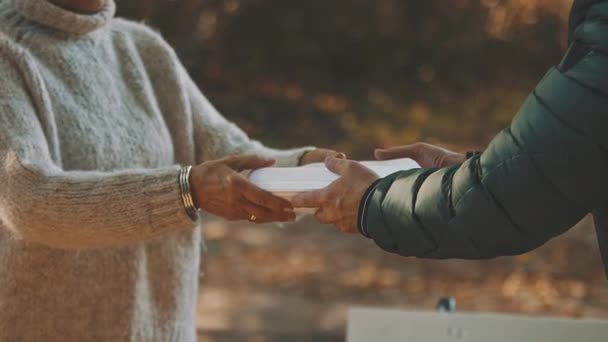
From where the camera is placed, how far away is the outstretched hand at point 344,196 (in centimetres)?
154

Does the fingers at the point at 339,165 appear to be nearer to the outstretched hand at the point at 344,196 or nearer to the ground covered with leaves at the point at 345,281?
the outstretched hand at the point at 344,196

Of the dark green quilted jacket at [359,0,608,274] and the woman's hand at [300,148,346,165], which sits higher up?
the woman's hand at [300,148,346,165]

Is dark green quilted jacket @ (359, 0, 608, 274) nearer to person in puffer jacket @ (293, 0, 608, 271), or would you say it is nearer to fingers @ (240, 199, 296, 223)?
person in puffer jacket @ (293, 0, 608, 271)

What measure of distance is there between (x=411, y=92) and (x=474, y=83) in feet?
1.31

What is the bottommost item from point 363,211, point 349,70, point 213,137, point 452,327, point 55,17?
point 452,327

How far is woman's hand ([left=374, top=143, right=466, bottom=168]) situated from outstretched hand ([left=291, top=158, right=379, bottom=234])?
265mm

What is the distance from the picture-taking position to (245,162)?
1.77 m

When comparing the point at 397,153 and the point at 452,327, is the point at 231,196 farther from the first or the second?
the point at 452,327

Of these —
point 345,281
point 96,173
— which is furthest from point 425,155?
point 345,281

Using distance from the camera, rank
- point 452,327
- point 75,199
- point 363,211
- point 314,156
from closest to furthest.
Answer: point 363,211 → point 75,199 → point 452,327 → point 314,156

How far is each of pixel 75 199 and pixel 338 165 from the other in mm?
460

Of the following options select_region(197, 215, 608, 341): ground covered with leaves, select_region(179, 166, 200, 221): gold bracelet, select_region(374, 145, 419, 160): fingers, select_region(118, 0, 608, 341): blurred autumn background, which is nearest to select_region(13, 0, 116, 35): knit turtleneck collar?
select_region(179, 166, 200, 221): gold bracelet

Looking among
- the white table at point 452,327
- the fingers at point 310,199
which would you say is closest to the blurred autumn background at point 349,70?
the white table at point 452,327

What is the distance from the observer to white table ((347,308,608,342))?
5.94 feet
